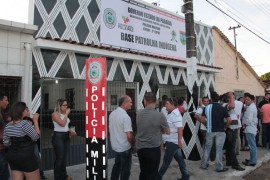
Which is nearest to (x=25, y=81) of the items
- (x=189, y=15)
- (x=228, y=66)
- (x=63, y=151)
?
(x=63, y=151)

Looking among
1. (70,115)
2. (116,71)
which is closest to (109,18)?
(116,71)

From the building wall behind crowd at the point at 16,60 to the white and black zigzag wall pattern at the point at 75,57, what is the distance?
0.21 m

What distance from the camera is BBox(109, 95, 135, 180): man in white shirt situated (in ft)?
15.1

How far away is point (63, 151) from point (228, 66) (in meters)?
10.4

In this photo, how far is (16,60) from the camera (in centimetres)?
618

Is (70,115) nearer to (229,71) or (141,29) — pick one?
(141,29)

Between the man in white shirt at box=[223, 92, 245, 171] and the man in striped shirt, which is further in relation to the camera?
the man in white shirt at box=[223, 92, 245, 171]

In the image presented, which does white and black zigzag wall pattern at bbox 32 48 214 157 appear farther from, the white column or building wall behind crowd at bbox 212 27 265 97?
building wall behind crowd at bbox 212 27 265 97

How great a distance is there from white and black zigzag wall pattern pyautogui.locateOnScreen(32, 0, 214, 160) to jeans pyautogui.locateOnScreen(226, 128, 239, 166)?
892mm

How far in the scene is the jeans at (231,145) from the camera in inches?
265

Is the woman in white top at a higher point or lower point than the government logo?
lower

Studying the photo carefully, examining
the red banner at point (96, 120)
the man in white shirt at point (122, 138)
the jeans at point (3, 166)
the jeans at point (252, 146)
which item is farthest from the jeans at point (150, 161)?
the jeans at point (252, 146)

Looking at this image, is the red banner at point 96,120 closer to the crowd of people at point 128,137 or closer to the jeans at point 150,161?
the crowd of people at point 128,137

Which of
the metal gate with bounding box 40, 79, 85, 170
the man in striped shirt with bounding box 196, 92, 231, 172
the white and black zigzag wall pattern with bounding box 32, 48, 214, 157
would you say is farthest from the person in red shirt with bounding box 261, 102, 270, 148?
the metal gate with bounding box 40, 79, 85, 170
